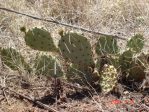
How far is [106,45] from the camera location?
2.72 meters

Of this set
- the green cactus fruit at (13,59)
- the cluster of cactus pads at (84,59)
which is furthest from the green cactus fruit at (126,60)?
the green cactus fruit at (13,59)

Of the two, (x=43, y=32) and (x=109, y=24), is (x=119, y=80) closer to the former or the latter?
(x=43, y=32)

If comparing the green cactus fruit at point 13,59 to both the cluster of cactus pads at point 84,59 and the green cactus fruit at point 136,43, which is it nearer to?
the cluster of cactus pads at point 84,59

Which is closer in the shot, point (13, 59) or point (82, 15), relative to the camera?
point (13, 59)

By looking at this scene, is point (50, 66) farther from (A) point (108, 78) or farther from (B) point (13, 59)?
(A) point (108, 78)

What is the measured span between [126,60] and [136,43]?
161 mm

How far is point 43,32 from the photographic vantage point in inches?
103

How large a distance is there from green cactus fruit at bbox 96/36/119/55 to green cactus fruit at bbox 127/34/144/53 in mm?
103

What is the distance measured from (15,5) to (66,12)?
49 centimetres

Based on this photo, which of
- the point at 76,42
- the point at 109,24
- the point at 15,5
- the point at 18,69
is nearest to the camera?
the point at 76,42

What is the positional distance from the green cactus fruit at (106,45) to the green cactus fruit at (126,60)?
0.07m

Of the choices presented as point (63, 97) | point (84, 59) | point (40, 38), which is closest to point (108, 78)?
point (84, 59)

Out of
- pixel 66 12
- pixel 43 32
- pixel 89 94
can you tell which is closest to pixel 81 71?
pixel 89 94

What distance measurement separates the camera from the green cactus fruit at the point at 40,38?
2602 millimetres
